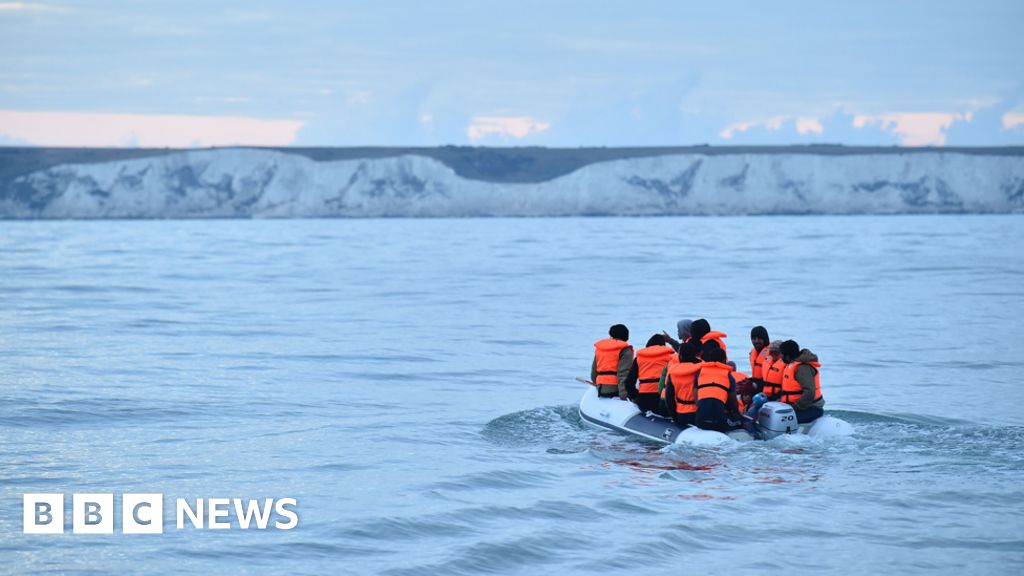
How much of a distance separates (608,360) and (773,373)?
2241 mm

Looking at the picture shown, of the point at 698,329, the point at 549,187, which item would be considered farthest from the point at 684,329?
the point at 549,187

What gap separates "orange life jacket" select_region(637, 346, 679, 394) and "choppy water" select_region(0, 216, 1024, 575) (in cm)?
80

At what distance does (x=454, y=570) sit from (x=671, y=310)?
23.8m

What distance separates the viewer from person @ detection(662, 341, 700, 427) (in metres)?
15.4

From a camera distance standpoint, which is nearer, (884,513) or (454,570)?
(454,570)

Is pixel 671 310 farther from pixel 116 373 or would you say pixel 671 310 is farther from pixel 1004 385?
pixel 116 373

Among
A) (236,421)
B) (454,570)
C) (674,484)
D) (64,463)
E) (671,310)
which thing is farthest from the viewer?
(671,310)

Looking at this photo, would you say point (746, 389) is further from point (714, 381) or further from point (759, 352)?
point (714, 381)

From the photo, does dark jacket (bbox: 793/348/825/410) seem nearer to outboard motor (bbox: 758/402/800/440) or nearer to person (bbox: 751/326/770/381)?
outboard motor (bbox: 758/402/800/440)

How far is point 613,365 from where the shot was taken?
1719cm

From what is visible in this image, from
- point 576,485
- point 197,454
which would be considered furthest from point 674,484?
point 197,454

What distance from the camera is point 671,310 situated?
34406 mm

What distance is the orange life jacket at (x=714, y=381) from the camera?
49.6ft

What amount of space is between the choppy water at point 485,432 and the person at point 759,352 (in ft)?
4.32
